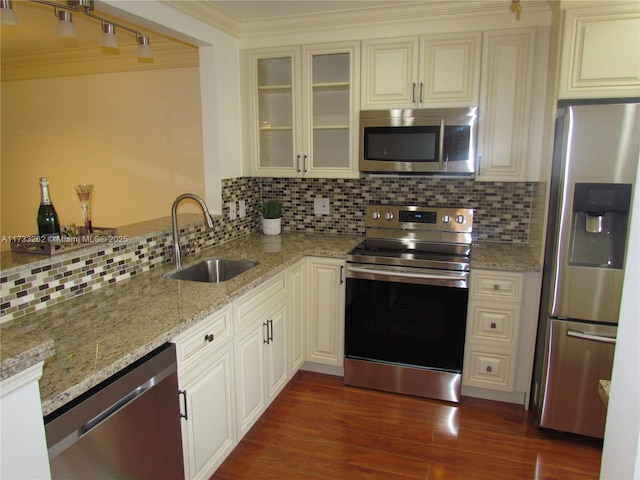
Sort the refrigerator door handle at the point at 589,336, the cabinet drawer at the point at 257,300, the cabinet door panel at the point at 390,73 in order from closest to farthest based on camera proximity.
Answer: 1. the cabinet drawer at the point at 257,300
2. the refrigerator door handle at the point at 589,336
3. the cabinet door panel at the point at 390,73

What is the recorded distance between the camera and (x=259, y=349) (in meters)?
2.33

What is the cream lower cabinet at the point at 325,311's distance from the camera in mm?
2840

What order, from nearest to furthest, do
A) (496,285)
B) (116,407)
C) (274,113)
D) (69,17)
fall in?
(116,407), (69,17), (496,285), (274,113)

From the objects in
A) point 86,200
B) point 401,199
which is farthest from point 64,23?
point 401,199

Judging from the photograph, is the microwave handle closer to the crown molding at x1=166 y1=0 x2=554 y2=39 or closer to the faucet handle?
the crown molding at x1=166 y1=0 x2=554 y2=39

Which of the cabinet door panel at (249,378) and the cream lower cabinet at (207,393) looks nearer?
the cream lower cabinet at (207,393)

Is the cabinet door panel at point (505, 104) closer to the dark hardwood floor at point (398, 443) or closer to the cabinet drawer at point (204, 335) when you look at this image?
the dark hardwood floor at point (398, 443)

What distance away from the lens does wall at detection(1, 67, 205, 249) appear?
374cm

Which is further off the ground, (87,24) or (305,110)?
(87,24)

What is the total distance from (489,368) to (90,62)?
414cm

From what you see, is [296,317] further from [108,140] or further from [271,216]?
[108,140]

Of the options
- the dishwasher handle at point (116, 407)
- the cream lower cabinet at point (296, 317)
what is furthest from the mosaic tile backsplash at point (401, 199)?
the dishwasher handle at point (116, 407)

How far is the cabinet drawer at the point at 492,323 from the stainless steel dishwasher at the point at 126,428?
1797mm

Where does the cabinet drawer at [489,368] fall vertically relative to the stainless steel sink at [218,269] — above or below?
below
